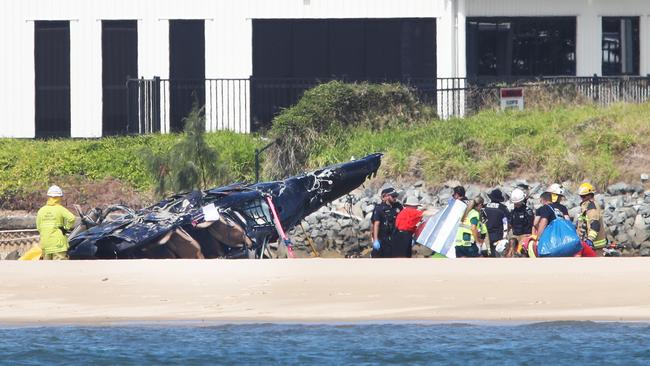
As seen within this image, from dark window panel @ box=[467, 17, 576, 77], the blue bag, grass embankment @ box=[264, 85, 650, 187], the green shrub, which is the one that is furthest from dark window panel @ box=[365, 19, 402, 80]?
the blue bag

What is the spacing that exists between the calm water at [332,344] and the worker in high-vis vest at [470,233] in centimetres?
405

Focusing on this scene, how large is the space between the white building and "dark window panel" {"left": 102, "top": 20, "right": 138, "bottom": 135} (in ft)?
0.07

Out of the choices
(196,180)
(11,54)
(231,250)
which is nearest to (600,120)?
(196,180)

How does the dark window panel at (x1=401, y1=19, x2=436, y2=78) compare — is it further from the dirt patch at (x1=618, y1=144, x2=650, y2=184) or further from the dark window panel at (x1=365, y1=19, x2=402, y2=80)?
the dirt patch at (x1=618, y1=144, x2=650, y2=184)

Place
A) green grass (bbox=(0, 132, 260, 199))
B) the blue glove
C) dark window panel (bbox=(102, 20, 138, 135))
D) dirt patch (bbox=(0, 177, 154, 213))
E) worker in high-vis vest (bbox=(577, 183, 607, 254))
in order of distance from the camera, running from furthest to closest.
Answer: dark window panel (bbox=(102, 20, 138, 135)) → green grass (bbox=(0, 132, 260, 199)) → dirt patch (bbox=(0, 177, 154, 213)) → the blue glove → worker in high-vis vest (bbox=(577, 183, 607, 254))

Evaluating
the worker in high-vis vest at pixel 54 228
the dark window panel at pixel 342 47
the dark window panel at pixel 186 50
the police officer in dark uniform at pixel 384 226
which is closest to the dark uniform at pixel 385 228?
the police officer in dark uniform at pixel 384 226

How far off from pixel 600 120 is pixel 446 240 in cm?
869

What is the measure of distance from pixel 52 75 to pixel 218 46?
11.4 feet

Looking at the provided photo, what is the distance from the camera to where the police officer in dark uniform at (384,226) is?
2383 centimetres

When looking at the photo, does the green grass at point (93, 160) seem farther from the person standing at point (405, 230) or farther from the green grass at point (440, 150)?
the person standing at point (405, 230)

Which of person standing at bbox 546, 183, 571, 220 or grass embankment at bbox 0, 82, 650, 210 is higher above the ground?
grass embankment at bbox 0, 82, 650, 210

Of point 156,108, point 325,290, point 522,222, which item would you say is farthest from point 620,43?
point 325,290

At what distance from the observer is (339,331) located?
19453 mm

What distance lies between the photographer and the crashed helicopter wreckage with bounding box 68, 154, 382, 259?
23.4 meters
